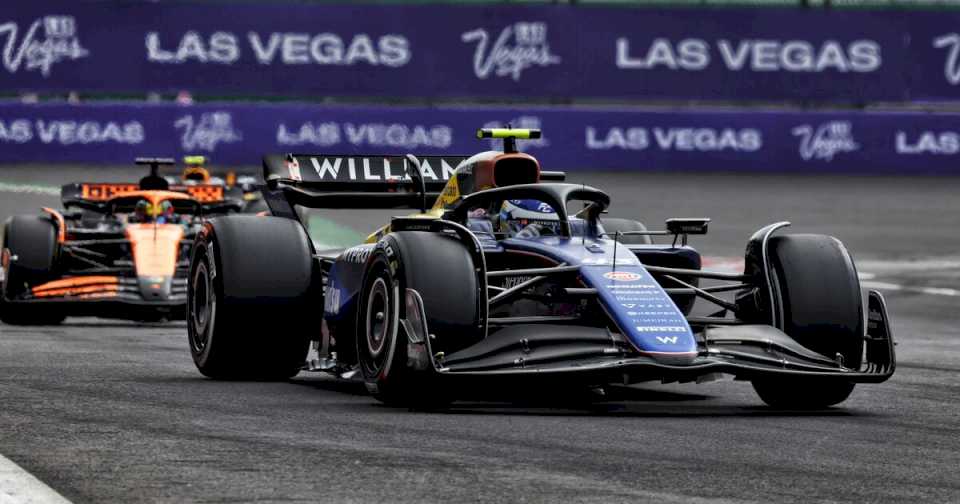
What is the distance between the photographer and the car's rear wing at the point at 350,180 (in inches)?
516

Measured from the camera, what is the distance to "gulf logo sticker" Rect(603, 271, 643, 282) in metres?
10.0

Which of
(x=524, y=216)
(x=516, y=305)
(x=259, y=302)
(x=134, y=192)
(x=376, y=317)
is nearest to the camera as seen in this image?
(x=376, y=317)

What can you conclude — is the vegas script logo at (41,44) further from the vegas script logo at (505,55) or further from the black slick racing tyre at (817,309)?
the black slick racing tyre at (817,309)

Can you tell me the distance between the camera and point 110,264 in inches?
749

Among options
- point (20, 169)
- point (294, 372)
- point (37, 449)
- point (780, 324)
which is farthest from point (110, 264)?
point (20, 169)

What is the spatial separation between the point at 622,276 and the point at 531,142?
2385cm

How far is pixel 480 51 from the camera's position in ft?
116

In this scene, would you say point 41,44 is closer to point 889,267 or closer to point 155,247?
point 889,267

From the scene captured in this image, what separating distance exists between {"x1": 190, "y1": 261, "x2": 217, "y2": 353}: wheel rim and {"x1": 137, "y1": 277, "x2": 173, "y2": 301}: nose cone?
19.2 ft

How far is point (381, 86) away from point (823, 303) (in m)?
25.2

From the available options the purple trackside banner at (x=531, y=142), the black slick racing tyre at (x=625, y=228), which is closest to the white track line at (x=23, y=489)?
the black slick racing tyre at (x=625, y=228)

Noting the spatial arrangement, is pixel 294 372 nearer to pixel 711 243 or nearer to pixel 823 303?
pixel 823 303

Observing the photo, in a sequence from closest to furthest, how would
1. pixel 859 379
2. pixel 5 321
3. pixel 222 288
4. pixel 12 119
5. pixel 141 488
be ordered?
pixel 141 488, pixel 859 379, pixel 222 288, pixel 5 321, pixel 12 119

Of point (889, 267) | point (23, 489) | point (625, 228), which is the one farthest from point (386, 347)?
point (889, 267)
